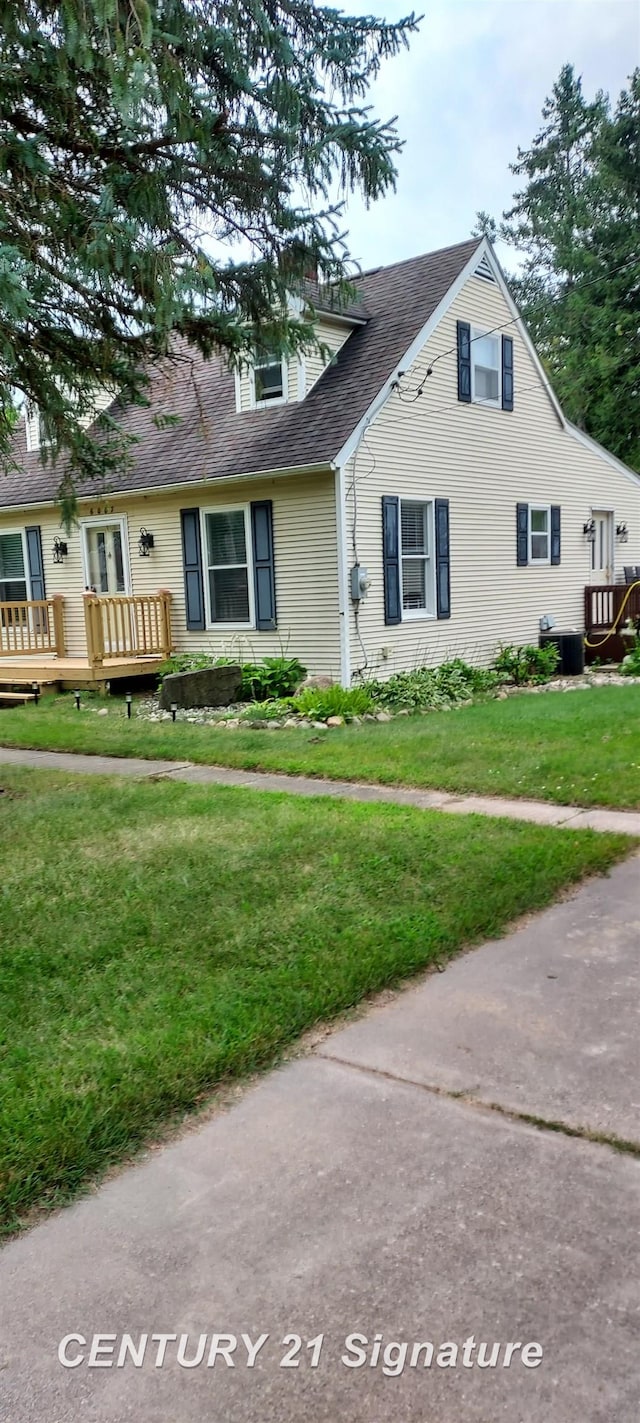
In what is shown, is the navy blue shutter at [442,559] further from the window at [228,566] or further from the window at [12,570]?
the window at [12,570]

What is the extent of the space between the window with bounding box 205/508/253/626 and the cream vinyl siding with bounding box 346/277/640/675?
6.22 ft

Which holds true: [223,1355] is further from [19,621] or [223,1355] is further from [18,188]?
[19,621]

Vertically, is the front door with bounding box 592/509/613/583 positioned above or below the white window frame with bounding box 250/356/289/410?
below

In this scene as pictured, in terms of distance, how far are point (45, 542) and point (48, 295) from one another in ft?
31.2

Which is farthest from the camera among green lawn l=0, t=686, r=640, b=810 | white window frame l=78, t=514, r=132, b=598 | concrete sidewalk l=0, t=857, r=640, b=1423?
white window frame l=78, t=514, r=132, b=598

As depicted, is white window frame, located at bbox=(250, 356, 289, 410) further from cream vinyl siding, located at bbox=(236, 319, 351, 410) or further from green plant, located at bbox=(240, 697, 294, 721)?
green plant, located at bbox=(240, 697, 294, 721)

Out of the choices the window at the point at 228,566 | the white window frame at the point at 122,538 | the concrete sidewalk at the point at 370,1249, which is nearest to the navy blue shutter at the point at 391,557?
the window at the point at 228,566

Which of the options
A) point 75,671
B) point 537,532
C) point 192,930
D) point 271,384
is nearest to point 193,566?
point 75,671

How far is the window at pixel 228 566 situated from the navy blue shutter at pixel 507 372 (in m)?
4.88

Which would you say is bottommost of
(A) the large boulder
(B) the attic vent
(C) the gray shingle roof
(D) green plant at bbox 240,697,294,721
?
(D) green plant at bbox 240,697,294,721

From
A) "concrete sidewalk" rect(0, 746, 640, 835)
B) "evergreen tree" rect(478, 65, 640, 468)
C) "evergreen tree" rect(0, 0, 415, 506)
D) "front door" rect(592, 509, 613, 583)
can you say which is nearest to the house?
"front door" rect(592, 509, 613, 583)

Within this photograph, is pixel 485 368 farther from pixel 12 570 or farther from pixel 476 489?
pixel 12 570

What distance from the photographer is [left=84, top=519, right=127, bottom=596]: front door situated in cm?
1483

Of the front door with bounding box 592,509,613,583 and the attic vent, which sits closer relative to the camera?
the attic vent
